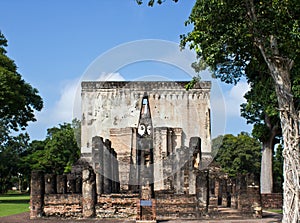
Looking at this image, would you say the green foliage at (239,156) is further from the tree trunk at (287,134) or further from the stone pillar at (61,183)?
the tree trunk at (287,134)

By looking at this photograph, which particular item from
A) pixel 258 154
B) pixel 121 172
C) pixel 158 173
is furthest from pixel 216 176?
pixel 258 154

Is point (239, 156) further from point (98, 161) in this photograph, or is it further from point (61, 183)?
point (98, 161)

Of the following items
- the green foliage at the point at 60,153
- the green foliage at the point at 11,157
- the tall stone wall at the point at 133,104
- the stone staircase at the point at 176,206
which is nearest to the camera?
the stone staircase at the point at 176,206

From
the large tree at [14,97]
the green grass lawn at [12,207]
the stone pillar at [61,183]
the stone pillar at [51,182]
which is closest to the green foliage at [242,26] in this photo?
the stone pillar at [51,182]

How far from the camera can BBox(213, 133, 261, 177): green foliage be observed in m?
45.8

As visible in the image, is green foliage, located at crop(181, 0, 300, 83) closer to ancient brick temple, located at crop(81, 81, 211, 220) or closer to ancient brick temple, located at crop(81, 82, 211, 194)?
ancient brick temple, located at crop(81, 81, 211, 220)

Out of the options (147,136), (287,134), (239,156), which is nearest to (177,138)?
(147,136)

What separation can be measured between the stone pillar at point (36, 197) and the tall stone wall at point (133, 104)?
1715 cm

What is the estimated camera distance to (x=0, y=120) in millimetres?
31562

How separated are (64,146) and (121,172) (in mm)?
16804

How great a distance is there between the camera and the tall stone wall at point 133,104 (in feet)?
114

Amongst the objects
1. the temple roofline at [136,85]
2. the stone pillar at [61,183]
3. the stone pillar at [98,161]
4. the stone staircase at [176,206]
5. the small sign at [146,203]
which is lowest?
the stone staircase at [176,206]

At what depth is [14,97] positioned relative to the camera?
27594 mm

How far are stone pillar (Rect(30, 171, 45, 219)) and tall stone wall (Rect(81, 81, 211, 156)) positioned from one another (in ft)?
56.3
